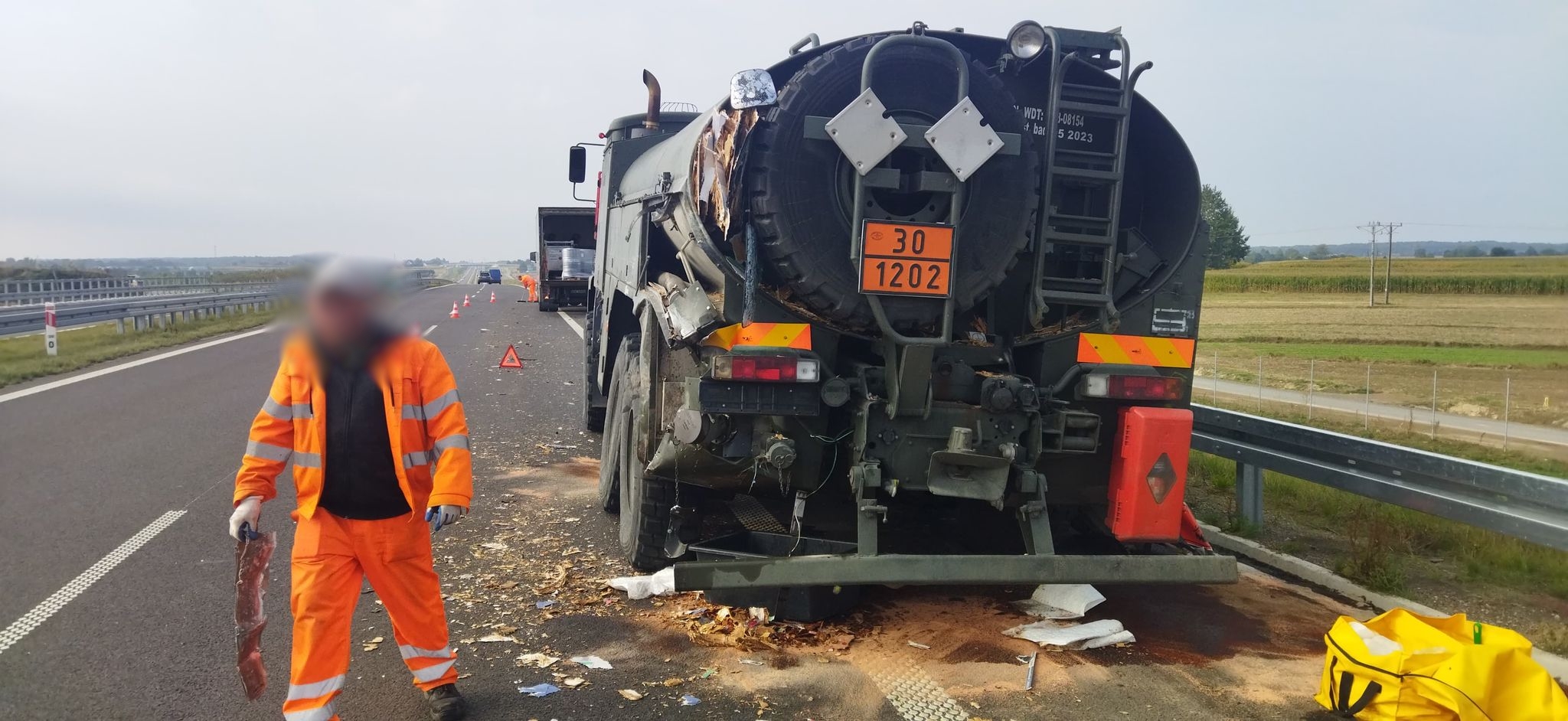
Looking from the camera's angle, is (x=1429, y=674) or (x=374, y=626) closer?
(x=1429, y=674)

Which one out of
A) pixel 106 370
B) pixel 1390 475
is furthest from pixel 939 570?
pixel 106 370

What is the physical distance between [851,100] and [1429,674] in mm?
3053

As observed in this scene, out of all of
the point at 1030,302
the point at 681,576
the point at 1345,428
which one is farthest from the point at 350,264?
the point at 1345,428

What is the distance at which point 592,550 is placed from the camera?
20.0ft

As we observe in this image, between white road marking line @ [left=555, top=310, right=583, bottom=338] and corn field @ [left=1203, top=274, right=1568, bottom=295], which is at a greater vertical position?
corn field @ [left=1203, top=274, right=1568, bottom=295]

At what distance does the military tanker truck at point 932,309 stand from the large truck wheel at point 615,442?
3.56ft

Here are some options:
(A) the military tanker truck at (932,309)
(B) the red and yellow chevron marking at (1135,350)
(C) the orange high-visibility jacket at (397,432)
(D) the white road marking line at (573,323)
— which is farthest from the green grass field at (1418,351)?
(C) the orange high-visibility jacket at (397,432)

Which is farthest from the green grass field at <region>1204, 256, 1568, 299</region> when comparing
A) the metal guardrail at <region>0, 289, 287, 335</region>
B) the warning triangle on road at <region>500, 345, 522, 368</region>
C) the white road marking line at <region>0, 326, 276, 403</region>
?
the metal guardrail at <region>0, 289, 287, 335</region>

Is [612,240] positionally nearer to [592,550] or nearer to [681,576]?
[592,550]

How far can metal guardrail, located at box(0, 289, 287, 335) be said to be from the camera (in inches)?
643

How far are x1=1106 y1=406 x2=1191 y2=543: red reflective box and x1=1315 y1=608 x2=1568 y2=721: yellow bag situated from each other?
2.98ft

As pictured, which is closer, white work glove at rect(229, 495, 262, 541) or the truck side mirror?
white work glove at rect(229, 495, 262, 541)

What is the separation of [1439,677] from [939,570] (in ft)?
5.88

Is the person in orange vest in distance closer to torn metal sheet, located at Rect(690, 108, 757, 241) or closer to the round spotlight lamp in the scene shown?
torn metal sheet, located at Rect(690, 108, 757, 241)
